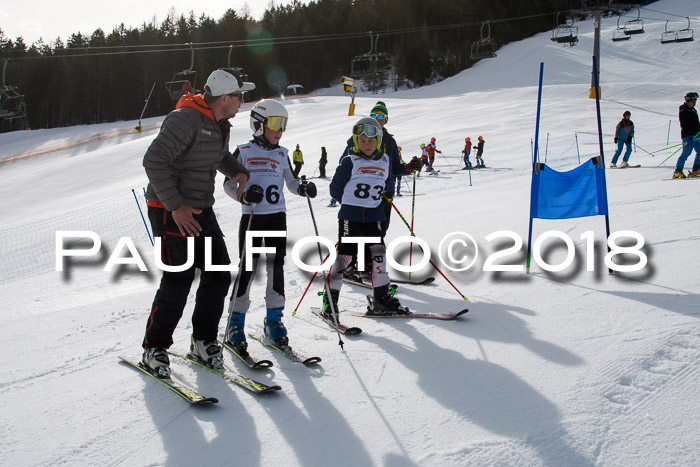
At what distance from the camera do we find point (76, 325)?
14.8 feet

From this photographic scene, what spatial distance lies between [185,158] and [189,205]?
29 cm

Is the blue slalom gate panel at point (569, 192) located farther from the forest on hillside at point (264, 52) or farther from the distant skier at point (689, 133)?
the forest on hillside at point (264, 52)

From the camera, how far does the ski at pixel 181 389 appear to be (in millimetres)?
2930

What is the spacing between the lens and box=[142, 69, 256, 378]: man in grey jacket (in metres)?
3.05

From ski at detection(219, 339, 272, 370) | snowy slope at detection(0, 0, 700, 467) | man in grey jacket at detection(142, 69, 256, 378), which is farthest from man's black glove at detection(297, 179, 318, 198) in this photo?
ski at detection(219, 339, 272, 370)

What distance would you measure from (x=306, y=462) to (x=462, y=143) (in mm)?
21190

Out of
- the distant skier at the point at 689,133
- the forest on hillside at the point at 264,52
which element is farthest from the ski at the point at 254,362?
the forest on hillside at the point at 264,52

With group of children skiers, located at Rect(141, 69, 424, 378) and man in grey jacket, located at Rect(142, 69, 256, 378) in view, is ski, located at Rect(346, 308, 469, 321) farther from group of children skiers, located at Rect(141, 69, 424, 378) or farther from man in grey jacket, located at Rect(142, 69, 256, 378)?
man in grey jacket, located at Rect(142, 69, 256, 378)

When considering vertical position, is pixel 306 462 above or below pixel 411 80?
below

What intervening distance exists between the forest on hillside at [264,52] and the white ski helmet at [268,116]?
196ft

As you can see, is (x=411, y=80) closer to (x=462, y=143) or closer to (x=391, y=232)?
(x=462, y=143)

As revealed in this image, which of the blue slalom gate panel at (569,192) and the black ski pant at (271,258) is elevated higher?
the blue slalom gate panel at (569,192)

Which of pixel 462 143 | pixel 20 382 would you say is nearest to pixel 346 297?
pixel 20 382

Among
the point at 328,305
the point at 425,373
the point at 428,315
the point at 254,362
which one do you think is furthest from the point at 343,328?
the point at 425,373
